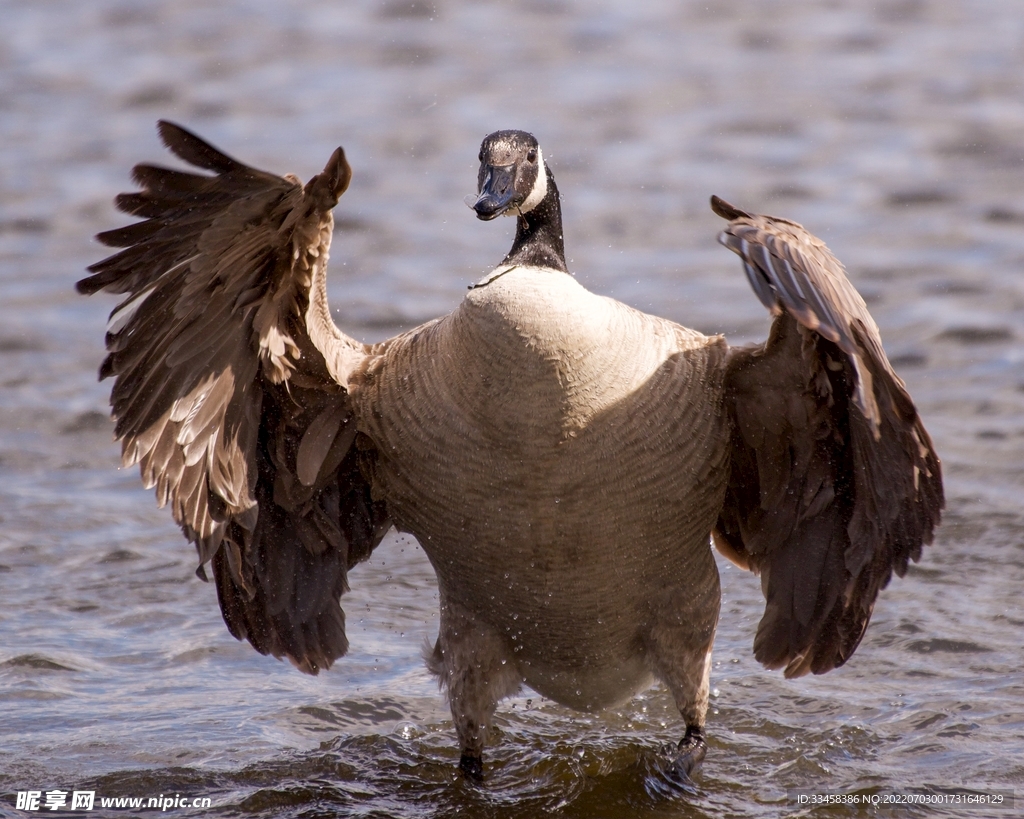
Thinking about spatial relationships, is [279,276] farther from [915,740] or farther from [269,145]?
[269,145]

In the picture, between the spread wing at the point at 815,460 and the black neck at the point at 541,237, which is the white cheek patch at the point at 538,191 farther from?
the spread wing at the point at 815,460

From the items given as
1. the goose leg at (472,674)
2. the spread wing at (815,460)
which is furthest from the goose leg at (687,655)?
the goose leg at (472,674)

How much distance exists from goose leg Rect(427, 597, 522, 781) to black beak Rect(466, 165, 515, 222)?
1.71 meters

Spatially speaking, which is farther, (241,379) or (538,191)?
(538,191)

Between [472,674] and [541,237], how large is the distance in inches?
73.0

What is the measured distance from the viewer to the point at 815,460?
5.58 metres

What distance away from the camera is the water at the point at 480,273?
6273mm

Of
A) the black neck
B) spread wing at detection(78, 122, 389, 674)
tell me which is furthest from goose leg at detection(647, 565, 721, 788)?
the black neck

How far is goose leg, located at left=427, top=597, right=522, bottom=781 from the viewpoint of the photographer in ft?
19.7

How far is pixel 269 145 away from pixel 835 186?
5374 mm

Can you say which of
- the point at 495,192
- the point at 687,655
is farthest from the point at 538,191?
the point at 687,655

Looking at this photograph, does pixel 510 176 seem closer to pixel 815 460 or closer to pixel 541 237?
pixel 541 237

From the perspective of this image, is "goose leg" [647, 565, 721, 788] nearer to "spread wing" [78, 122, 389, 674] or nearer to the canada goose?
the canada goose

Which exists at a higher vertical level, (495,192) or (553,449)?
(495,192)
